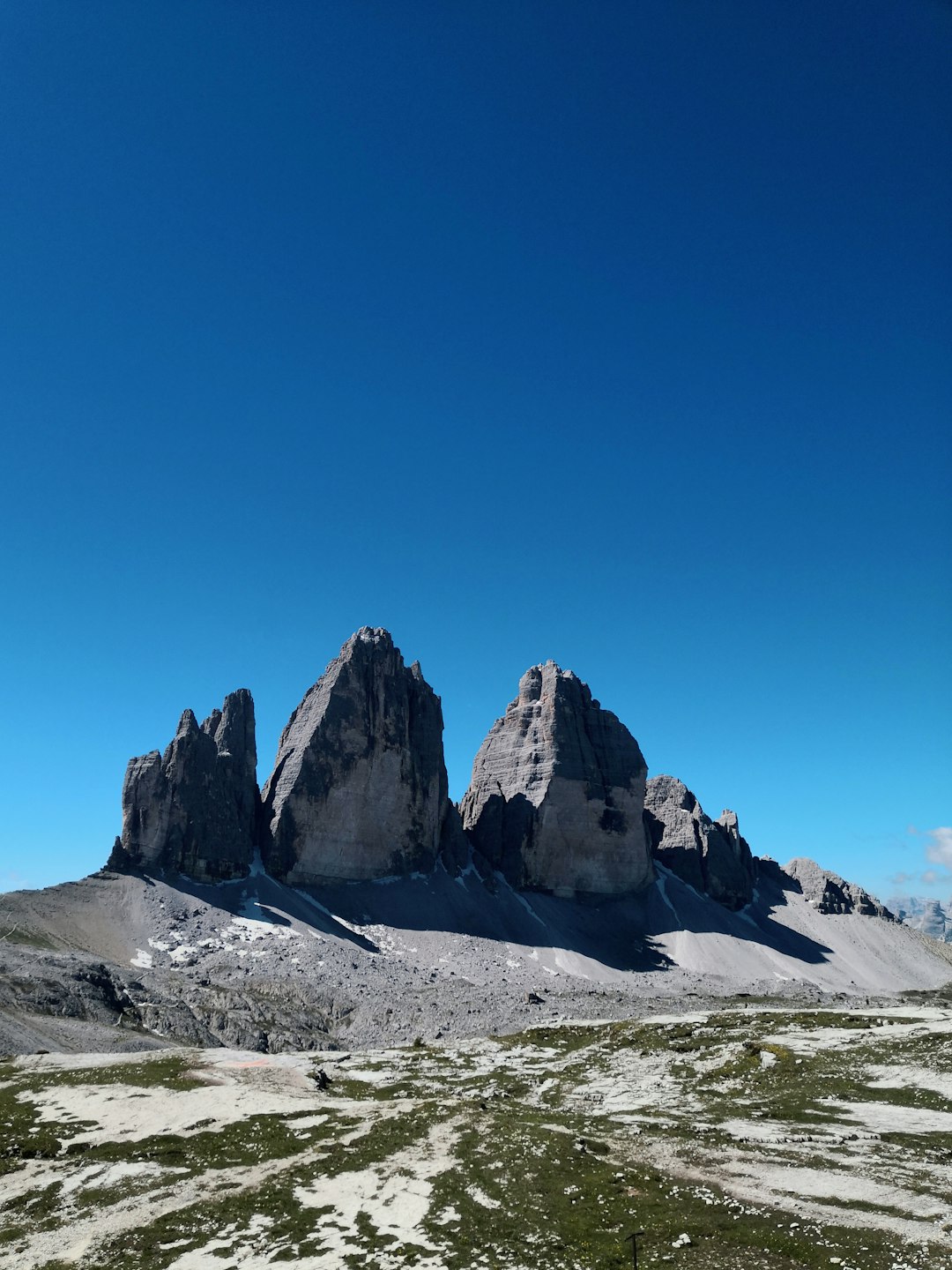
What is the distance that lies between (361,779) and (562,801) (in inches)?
1990

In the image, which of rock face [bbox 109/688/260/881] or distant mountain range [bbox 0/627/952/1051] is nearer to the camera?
distant mountain range [bbox 0/627/952/1051]

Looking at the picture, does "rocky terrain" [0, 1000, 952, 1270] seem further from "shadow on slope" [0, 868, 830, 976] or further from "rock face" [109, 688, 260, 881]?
"rock face" [109, 688, 260, 881]

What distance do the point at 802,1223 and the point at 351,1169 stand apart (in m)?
15.4

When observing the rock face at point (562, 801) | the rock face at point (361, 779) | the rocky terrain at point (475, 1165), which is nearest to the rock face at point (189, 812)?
the rock face at point (361, 779)

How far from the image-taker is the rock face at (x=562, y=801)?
578ft

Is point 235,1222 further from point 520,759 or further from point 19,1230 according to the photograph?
point 520,759

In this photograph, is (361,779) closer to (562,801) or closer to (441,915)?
(441,915)

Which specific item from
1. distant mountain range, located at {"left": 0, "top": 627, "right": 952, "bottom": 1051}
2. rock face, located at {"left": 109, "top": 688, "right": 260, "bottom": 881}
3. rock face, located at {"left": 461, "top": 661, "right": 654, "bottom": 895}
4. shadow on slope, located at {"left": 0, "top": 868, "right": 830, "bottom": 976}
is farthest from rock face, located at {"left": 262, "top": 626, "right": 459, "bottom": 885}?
rock face, located at {"left": 461, "top": 661, "right": 654, "bottom": 895}

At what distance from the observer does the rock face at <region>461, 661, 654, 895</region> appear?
176125 millimetres

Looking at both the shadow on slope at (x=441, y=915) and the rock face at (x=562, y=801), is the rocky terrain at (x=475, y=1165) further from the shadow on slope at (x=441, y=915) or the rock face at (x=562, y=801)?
the rock face at (x=562, y=801)

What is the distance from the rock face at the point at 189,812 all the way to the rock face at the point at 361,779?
26.3 ft

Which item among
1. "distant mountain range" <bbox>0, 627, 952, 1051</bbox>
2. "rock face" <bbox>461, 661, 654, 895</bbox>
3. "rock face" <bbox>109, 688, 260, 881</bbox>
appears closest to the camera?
"distant mountain range" <bbox>0, 627, 952, 1051</bbox>

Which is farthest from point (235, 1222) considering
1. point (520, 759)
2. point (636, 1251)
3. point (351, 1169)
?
point (520, 759)

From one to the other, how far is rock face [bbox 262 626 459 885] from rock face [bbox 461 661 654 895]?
49.8ft
